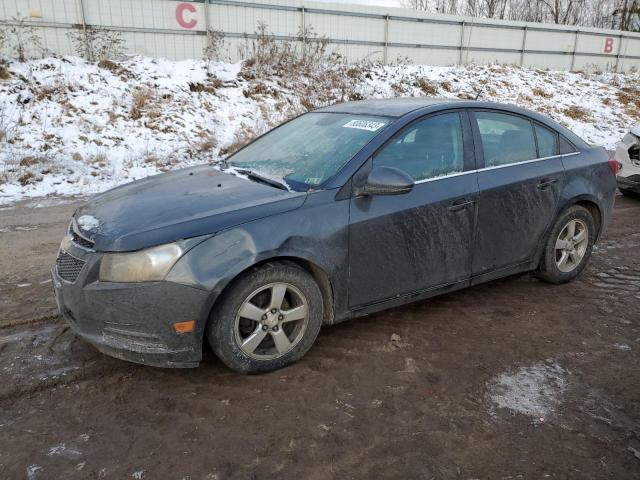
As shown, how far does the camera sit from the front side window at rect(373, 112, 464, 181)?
3631mm

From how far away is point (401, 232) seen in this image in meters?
3.54

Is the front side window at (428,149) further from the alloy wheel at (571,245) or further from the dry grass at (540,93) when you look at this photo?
the dry grass at (540,93)

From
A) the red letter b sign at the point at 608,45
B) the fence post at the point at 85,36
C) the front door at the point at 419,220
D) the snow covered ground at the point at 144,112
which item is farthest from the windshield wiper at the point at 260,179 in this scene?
the red letter b sign at the point at 608,45

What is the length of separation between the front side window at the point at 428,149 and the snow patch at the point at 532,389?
1.44 m

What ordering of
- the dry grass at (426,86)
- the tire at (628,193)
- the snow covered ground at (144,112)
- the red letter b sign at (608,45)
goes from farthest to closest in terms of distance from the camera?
1. the red letter b sign at (608,45)
2. the dry grass at (426,86)
3. the snow covered ground at (144,112)
4. the tire at (628,193)

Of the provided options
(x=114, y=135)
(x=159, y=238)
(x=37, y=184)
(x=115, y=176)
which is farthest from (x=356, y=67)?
(x=159, y=238)

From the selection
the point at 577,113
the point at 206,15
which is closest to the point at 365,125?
the point at 206,15

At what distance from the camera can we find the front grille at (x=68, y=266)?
9.84 ft

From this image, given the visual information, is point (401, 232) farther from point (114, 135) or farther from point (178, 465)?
point (114, 135)

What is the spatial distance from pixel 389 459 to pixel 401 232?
4.95ft

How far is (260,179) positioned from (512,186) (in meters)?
1.94

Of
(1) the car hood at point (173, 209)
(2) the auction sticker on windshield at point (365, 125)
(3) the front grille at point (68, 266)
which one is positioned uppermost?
(2) the auction sticker on windshield at point (365, 125)

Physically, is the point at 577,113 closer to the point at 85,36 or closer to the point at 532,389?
the point at 85,36

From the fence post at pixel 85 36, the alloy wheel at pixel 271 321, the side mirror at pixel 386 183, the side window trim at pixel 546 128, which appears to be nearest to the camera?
the alloy wheel at pixel 271 321
